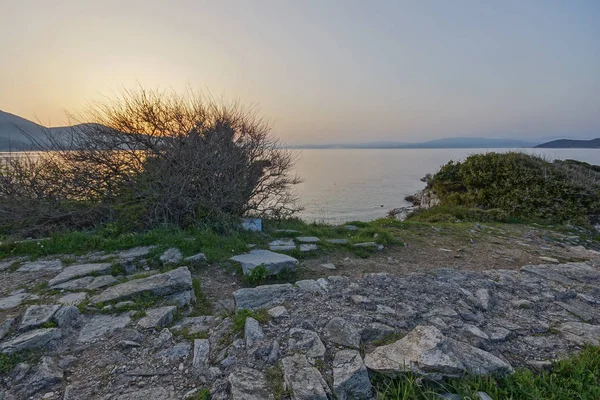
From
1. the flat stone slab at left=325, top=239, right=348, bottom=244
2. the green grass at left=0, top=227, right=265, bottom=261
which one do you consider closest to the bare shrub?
the green grass at left=0, top=227, right=265, bottom=261

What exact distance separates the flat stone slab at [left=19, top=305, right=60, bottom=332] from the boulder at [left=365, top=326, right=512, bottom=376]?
2.72 meters

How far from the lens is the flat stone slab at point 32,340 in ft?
7.48

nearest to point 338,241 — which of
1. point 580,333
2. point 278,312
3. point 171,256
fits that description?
point 171,256

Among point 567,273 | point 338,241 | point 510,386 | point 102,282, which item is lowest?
point 567,273

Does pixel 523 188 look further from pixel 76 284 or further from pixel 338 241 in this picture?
pixel 76 284

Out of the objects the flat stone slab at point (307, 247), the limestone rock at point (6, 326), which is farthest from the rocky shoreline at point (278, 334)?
the flat stone slab at point (307, 247)

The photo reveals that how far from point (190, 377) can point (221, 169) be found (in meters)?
4.41

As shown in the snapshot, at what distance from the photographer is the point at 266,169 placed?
738 cm

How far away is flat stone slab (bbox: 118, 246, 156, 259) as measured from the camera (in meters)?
4.36

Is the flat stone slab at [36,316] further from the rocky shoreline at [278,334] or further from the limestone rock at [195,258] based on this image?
the limestone rock at [195,258]

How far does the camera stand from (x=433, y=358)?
2127 mm

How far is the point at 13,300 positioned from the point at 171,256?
1.70 metres

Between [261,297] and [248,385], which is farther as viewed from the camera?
[261,297]

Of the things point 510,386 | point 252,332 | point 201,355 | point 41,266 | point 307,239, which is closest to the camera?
point 510,386
